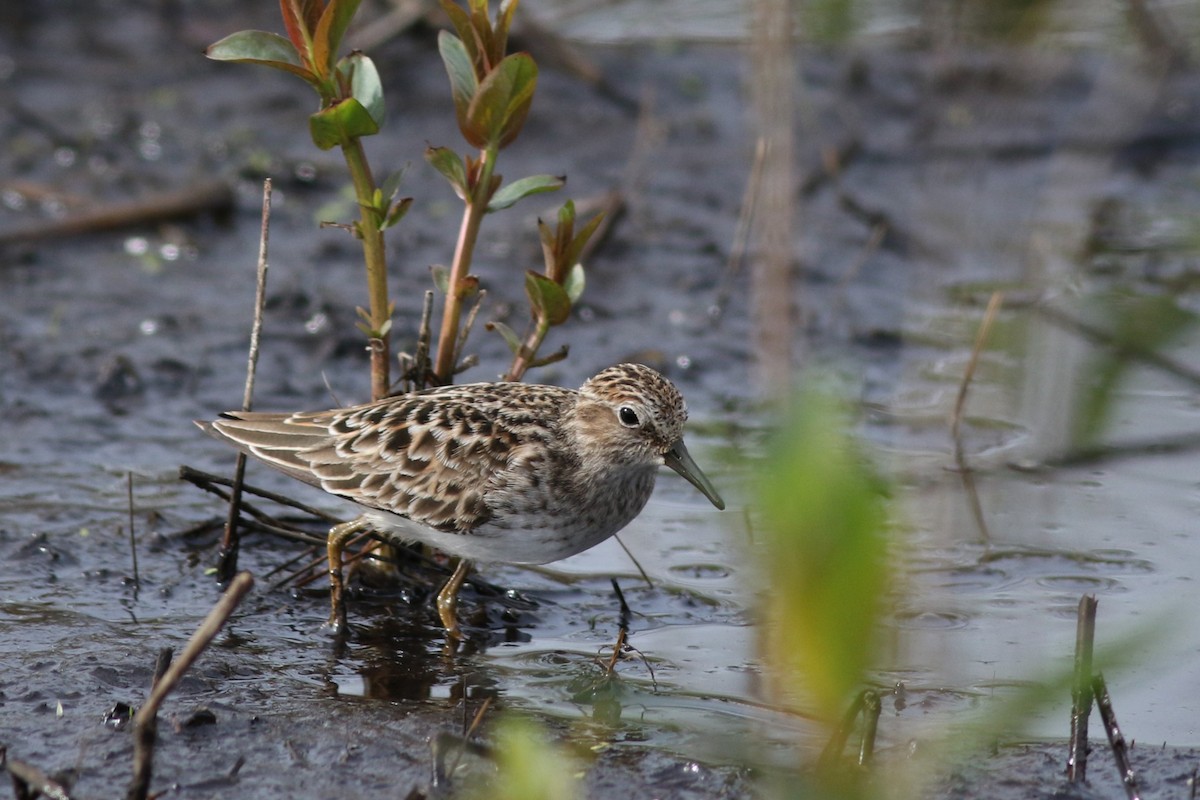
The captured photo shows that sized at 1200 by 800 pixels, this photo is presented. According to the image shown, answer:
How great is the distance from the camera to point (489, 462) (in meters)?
6.14

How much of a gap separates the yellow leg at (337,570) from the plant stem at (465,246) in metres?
0.90

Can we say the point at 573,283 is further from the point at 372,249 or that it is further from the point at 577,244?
the point at 372,249

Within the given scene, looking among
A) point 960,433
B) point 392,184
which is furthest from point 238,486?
point 960,433

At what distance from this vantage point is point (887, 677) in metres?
5.60

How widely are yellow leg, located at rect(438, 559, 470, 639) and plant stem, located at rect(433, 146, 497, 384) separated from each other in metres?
1.01

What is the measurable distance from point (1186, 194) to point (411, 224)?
6240 millimetres

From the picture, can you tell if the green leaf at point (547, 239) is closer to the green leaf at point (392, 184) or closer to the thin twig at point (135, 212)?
the green leaf at point (392, 184)

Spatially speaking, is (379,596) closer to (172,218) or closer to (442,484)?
(442,484)

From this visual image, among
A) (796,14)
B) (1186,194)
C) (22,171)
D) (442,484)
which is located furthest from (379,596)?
(1186,194)

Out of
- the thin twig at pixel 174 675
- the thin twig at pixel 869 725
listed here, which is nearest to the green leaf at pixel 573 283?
the thin twig at pixel 869 725

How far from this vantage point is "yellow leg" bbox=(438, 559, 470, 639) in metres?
6.14

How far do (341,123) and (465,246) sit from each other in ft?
2.81

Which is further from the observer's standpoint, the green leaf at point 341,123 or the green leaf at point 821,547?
the green leaf at point 341,123

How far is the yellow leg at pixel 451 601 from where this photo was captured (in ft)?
20.1
